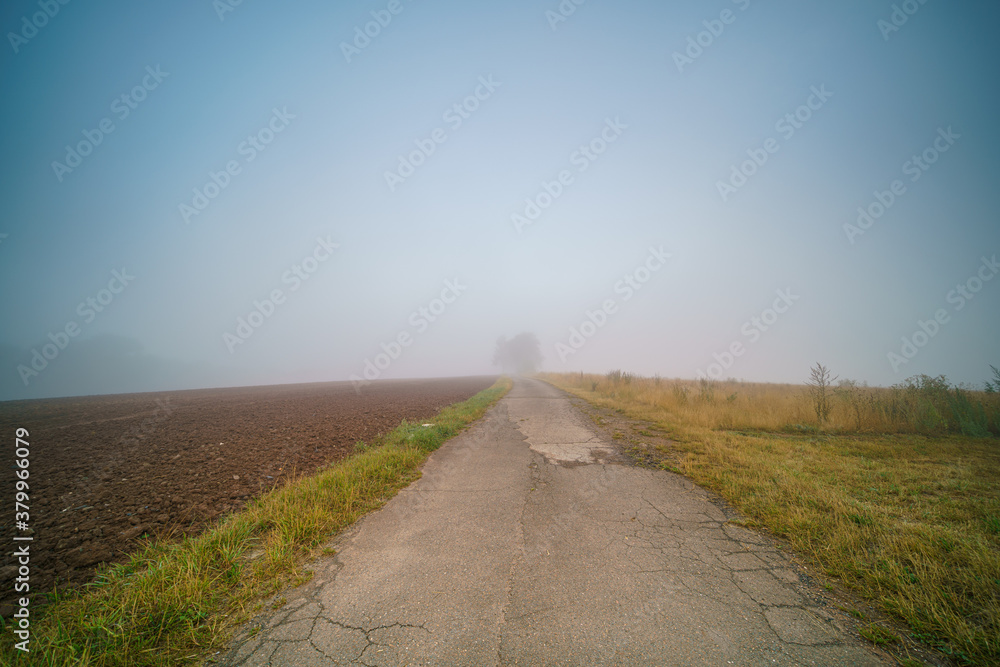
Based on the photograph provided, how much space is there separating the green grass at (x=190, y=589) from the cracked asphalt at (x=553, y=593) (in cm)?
31

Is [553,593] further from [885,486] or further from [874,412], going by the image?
[874,412]

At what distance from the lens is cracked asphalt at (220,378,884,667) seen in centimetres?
222

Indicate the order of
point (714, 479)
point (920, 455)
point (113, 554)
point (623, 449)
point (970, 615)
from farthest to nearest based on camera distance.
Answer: point (623, 449) < point (920, 455) < point (714, 479) < point (113, 554) < point (970, 615)

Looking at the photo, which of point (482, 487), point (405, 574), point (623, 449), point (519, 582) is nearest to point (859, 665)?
point (519, 582)

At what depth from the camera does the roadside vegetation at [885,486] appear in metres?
2.50

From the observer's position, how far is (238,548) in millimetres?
3520

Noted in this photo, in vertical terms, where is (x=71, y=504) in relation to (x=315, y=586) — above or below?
below

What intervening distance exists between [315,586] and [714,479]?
19.1 ft

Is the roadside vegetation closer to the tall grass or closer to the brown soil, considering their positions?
the tall grass

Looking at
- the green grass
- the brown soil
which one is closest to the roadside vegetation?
the green grass

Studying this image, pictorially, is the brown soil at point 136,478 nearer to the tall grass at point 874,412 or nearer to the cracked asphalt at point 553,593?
the cracked asphalt at point 553,593

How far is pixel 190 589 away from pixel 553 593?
3223 millimetres

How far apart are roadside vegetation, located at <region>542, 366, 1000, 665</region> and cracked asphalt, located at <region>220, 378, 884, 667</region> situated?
1.70 feet

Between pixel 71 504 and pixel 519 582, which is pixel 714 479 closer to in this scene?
pixel 519 582
